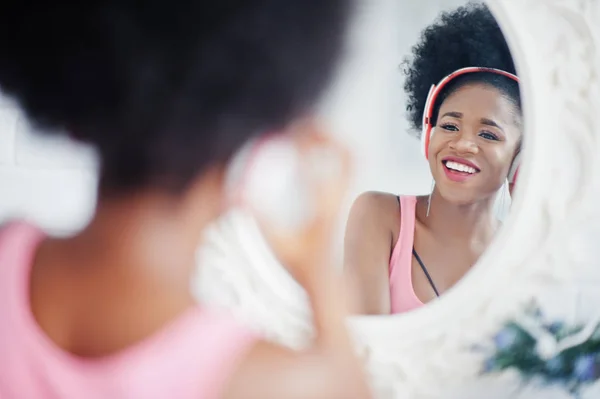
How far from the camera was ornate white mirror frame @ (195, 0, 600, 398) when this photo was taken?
0.98m

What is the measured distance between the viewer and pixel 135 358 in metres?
0.97

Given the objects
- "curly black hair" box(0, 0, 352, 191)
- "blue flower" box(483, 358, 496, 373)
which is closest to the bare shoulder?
"blue flower" box(483, 358, 496, 373)

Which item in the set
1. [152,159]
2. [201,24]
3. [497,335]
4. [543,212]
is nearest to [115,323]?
[152,159]

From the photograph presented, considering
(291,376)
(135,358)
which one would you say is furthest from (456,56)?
(135,358)

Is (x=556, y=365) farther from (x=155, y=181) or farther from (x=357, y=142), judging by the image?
(x=155, y=181)

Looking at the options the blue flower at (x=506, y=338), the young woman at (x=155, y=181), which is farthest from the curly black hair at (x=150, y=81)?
the blue flower at (x=506, y=338)

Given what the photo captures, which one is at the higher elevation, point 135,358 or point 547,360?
point 135,358

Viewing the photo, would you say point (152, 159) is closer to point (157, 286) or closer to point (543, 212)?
point (157, 286)

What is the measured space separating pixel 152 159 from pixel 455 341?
640mm

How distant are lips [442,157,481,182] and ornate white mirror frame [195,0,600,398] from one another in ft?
0.35

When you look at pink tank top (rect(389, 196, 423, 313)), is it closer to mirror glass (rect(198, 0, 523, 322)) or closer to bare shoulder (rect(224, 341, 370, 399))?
mirror glass (rect(198, 0, 523, 322))

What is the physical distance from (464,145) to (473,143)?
2 cm

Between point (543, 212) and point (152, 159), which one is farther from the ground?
point (152, 159)

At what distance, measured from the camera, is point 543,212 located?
1.06 m
